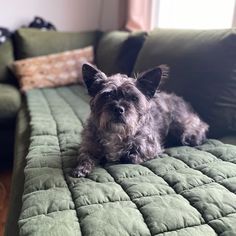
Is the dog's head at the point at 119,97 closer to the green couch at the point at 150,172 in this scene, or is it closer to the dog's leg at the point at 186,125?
the green couch at the point at 150,172

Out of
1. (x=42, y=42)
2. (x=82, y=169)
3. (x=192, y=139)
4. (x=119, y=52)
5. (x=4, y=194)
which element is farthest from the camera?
(x=42, y=42)

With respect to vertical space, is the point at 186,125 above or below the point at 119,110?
below

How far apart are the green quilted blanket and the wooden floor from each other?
0.61m

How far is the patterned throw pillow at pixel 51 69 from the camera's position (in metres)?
2.94

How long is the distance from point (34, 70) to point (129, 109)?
1.82m

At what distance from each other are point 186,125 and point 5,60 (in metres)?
2.03

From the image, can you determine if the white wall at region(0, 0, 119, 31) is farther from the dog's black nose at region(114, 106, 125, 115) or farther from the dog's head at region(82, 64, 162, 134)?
the dog's black nose at region(114, 106, 125, 115)

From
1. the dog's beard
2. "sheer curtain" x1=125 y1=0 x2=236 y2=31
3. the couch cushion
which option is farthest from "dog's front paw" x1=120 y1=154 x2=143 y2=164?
"sheer curtain" x1=125 y1=0 x2=236 y2=31

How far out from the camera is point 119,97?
4.53 ft

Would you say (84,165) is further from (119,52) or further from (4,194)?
(119,52)

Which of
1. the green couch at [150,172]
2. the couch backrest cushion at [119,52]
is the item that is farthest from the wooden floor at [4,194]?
the couch backrest cushion at [119,52]

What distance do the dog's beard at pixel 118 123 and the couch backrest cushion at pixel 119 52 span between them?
3.62 feet

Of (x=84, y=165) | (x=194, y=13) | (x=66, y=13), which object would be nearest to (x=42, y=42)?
(x=66, y=13)

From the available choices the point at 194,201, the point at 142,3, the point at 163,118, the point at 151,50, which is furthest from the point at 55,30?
the point at 194,201
